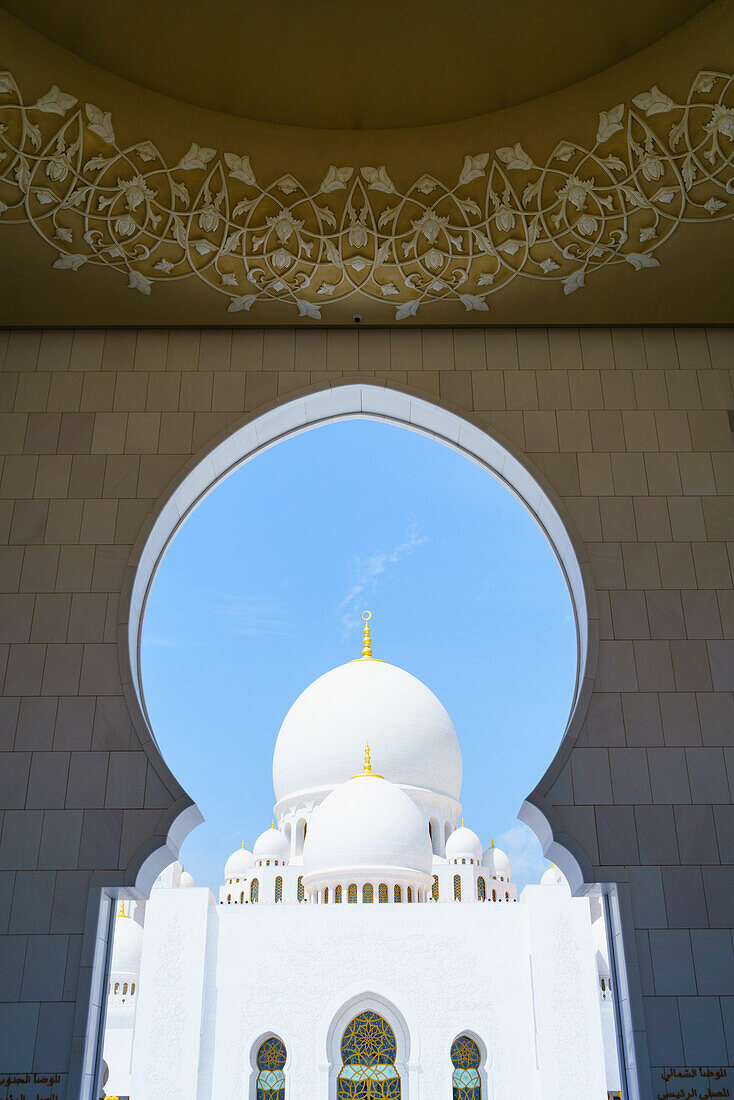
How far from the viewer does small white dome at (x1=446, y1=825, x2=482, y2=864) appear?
52.9ft

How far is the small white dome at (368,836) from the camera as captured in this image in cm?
1347

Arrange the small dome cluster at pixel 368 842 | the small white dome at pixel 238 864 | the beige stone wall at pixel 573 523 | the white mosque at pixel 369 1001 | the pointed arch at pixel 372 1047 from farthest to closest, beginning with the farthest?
1. the small white dome at pixel 238 864
2. the small dome cluster at pixel 368 842
3. the pointed arch at pixel 372 1047
4. the white mosque at pixel 369 1001
5. the beige stone wall at pixel 573 523

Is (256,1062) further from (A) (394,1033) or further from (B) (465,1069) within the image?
(B) (465,1069)

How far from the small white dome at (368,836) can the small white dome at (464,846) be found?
2203 mm

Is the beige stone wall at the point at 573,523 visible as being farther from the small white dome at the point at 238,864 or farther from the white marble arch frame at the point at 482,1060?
the small white dome at the point at 238,864

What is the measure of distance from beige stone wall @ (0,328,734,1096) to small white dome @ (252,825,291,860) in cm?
1420

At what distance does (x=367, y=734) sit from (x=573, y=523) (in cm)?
1331

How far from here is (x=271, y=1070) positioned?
1120 centimetres

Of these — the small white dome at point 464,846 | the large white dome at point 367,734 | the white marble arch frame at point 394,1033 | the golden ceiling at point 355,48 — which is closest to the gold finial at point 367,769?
the large white dome at point 367,734

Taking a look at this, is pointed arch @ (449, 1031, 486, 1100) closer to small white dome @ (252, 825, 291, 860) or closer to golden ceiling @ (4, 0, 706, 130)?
small white dome @ (252, 825, 291, 860)

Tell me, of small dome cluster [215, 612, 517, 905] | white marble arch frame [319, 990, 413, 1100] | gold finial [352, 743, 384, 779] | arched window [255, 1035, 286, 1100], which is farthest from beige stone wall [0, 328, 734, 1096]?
gold finial [352, 743, 384, 779]

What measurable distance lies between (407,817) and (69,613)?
11391 millimetres

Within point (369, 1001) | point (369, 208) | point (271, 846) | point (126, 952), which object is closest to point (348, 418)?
point (369, 208)

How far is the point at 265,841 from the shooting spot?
1670 cm
